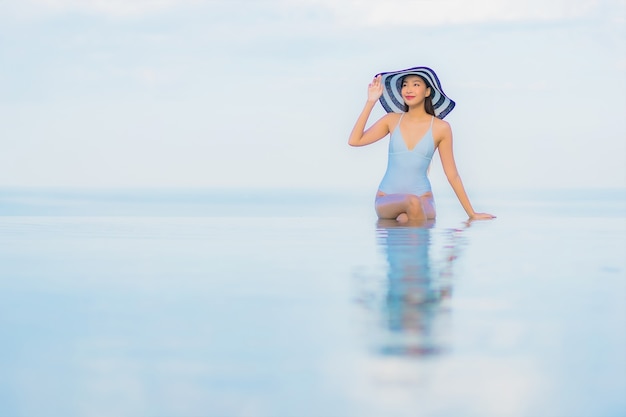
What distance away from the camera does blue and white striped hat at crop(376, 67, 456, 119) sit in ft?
22.6

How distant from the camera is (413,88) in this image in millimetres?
6934

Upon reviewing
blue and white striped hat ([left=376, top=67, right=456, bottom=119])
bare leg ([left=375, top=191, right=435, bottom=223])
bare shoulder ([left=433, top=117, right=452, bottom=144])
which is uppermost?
blue and white striped hat ([left=376, top=67, right=456, bottom=119])

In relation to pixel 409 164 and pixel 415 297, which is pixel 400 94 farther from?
pixel 415 297

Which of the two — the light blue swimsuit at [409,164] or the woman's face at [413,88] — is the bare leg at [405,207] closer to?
the light blue swimsuit at [409,164]

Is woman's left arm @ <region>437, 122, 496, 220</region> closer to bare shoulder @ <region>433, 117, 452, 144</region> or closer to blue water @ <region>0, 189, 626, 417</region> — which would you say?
bare shoulder @ <region>433, 117, 452, 144</region>

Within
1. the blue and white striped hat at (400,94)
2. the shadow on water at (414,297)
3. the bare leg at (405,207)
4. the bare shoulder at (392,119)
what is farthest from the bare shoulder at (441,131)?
the shadow on water at (414,297)

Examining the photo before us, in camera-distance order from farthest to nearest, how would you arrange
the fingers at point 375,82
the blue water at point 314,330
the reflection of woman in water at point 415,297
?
the fingers at point 375,82 < the reflection of woman in water at point 415,297 < the blue water at point 314,330

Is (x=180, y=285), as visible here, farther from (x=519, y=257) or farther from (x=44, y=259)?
(x=519, y=257)

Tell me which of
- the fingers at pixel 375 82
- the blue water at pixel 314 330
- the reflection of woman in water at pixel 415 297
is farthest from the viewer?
the fingers at pixel 375 82

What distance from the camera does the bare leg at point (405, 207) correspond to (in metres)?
6.89

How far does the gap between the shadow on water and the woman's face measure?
5.89 feet

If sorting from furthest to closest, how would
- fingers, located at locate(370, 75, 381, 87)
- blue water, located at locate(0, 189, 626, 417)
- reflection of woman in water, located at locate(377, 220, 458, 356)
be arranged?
fingers, located at locate(370, 75, 381, 87), reflection of woman in water, located at locate(377, 220, 458, 356), blue water, located at locate(0, 189, 626, 417)

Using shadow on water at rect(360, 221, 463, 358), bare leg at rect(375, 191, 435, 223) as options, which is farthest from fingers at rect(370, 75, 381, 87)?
shadow on water at rect(360, 221, 463, 358)

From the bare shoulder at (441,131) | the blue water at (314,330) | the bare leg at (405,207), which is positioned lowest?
the blue water at (314,330)
